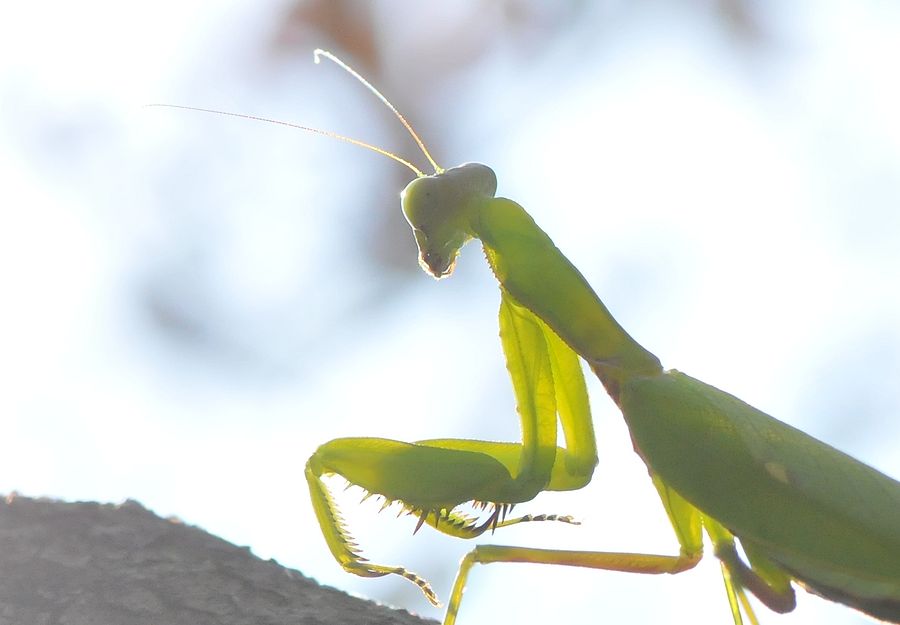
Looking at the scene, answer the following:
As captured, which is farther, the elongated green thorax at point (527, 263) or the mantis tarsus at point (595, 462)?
the elongated green thorax at point (527, 263)

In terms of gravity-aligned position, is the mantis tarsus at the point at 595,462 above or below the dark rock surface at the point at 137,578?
above

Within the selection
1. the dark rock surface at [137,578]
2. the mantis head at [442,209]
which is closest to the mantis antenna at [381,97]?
the mantis head at [442,209]

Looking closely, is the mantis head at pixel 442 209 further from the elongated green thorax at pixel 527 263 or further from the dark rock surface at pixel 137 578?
the dark rock surface at pixel 137 578

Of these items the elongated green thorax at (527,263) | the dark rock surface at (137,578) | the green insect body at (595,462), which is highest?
the elongated green thorax at (527,263)

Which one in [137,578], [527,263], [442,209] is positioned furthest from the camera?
[442,209]

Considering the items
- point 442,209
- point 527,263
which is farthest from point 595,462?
point 442,209

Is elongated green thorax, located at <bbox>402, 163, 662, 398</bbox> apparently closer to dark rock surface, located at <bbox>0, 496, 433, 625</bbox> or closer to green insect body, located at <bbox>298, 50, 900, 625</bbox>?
green insect body, located at <bbox>298, 50, 900, 625</bbox>

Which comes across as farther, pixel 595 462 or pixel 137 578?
pixel 595 462

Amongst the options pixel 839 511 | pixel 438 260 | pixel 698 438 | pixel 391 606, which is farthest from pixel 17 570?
pixel 839 511

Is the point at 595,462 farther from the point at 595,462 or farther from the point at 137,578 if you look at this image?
the point at 137,578
